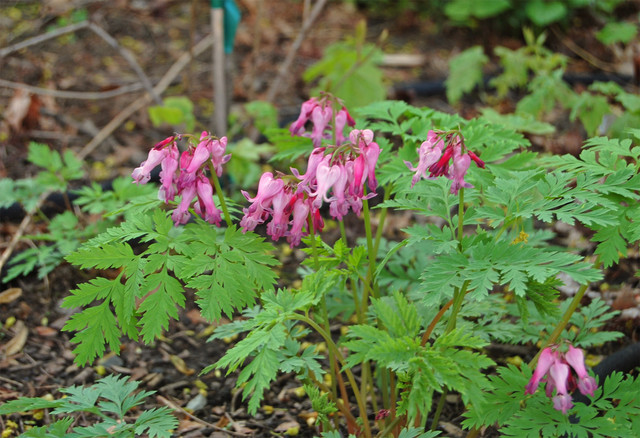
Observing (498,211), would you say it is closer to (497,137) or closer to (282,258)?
(497,137)

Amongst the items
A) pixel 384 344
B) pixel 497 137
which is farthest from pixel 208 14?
pixel 384 344

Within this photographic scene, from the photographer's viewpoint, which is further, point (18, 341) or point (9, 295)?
point (9, 295)

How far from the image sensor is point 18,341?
3051 mm

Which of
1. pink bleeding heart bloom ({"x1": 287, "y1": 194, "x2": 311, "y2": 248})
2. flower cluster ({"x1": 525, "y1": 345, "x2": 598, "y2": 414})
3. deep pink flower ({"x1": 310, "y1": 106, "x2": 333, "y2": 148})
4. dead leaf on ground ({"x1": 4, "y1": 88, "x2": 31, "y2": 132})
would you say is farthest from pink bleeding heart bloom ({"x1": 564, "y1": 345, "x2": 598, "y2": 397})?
dead leaf on ground ({"x1": 4, "y1": 88, "x2": 31, "y2": 132})

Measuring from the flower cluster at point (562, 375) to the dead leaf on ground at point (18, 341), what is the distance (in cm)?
230

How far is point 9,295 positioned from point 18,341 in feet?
1.15

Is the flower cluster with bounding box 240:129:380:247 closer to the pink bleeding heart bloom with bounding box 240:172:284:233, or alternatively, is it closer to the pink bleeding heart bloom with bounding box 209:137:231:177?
the pink bleeding heart bloom with bounding box 240:172:284:233

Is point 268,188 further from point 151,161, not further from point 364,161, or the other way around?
point 151,161

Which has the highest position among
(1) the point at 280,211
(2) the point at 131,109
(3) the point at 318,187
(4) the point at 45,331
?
(3) the point at 318,187

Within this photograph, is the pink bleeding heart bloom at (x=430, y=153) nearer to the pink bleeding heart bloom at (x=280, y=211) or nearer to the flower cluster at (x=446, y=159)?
the flower cluster at (x=446, y=159)

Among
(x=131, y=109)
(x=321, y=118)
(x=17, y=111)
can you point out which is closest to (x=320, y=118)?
(x=321, y=118)

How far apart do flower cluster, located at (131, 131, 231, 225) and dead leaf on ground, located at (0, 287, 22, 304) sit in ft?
5.38

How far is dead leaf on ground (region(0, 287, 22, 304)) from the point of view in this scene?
328 centimetres

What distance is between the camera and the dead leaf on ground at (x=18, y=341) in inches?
118
